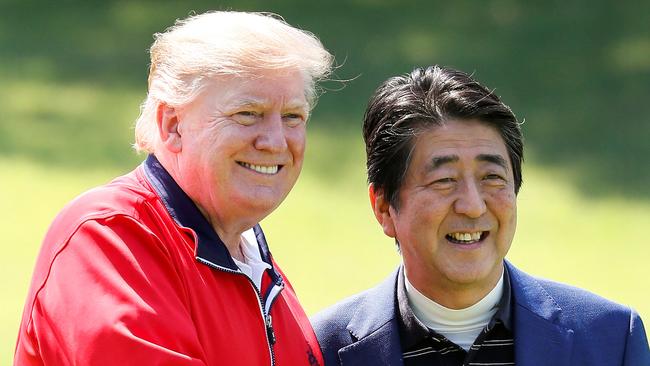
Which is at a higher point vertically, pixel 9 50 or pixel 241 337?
pixel 9 50

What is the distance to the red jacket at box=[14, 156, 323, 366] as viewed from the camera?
223cm

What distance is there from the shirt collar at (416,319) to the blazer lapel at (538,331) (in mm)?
18

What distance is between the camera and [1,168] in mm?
7094

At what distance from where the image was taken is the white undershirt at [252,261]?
272cm

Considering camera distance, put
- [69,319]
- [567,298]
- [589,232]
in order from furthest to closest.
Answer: [589,232]
[567,298]
[69,319]

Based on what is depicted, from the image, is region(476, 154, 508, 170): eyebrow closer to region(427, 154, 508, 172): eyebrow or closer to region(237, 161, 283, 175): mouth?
region(427, 154, 508, 172): eyebrow

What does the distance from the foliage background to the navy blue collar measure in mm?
2646

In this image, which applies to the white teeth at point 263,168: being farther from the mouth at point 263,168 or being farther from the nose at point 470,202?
the nose at point 470,202

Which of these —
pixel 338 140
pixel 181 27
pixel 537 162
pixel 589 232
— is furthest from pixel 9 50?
pixel 181 27

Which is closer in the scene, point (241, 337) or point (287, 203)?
point (241, 337)

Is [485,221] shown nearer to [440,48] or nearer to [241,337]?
[241,337]

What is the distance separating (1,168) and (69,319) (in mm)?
5071

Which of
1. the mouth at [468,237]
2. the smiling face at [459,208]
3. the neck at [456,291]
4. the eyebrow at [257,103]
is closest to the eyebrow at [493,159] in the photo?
the smiling face at [459,208]

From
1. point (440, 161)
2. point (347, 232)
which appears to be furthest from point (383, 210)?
point (347, 232)
